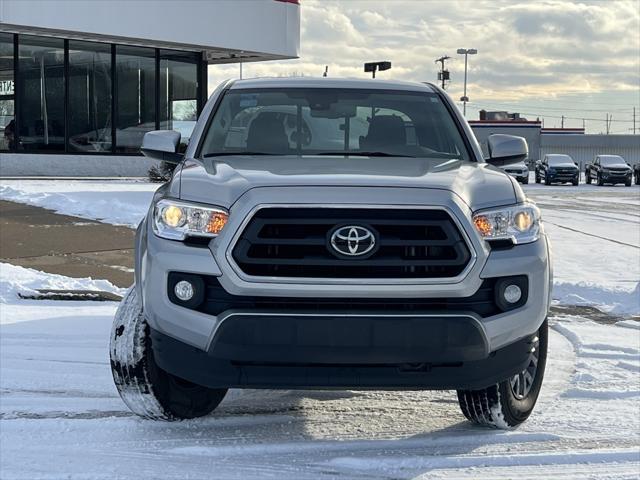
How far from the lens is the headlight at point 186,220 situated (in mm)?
3500

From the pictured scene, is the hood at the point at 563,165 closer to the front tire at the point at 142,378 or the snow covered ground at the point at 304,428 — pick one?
the snow covered ground at the point at 304,428

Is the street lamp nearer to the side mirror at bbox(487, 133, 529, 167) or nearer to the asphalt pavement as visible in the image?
the asphalt pavement

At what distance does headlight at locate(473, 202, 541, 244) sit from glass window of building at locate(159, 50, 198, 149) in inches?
928

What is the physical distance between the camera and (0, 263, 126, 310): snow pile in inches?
290

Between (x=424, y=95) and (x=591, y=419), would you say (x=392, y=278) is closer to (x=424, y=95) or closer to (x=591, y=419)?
(x=591, y=419)

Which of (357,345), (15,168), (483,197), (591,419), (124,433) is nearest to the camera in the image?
(357,345)

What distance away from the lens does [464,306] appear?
135 inches

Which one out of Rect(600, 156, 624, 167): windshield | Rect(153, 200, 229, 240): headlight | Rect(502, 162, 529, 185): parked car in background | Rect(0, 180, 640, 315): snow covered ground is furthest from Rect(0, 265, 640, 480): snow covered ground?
Rect(600, 156, 624, 167): windshield

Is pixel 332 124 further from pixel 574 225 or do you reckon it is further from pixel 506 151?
pixel 574 225

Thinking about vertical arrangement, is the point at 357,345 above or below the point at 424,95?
below

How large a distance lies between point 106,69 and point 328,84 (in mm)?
21546

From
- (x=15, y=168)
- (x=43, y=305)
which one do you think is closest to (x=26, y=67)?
(x=15, y=168)

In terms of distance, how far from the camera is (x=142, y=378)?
3.91 meters

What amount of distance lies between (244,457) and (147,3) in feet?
74.9
